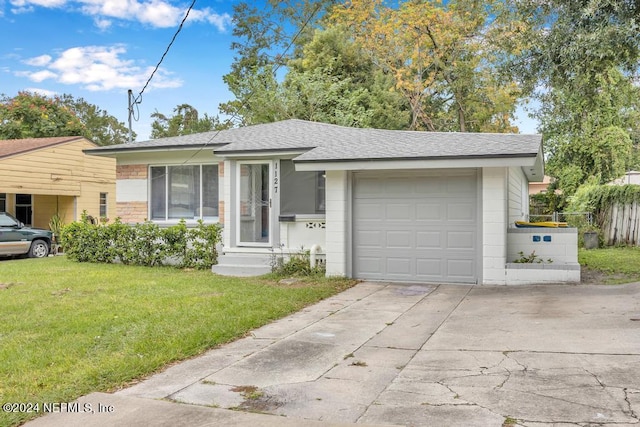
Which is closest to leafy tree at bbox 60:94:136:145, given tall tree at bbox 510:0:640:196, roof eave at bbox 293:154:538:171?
roof eave at bbox 293:154:538:171

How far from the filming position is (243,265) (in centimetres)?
1172

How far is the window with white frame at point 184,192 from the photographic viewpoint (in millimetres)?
13203

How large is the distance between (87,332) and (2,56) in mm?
23641

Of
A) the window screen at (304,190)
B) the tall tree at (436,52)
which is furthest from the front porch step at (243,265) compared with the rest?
the tall tree at (436,52)

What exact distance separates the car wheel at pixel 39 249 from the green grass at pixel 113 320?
17.6ft

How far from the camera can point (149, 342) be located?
5703 millimetres

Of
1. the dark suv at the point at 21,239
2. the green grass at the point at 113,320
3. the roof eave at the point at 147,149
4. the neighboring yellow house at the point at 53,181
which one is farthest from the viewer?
the neighboring yellow house at the point at 53,181

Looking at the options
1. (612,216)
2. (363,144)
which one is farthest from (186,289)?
(612,216)

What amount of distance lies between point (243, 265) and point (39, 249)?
8.96 m

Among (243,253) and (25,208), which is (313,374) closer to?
(243,253)

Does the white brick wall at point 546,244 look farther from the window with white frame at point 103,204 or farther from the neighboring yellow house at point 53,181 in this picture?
the window with white frame at point 103,204

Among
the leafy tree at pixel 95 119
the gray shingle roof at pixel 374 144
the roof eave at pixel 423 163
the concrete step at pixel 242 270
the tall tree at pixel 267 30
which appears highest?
the tall tree at pixel 267 30

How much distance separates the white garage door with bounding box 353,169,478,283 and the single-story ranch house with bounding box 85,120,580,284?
0.07 ft

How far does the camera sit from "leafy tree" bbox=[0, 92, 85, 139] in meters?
29.3
